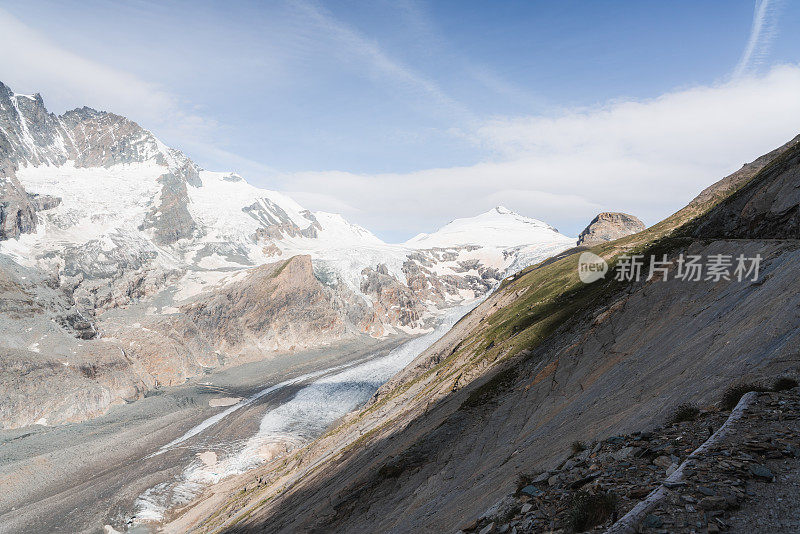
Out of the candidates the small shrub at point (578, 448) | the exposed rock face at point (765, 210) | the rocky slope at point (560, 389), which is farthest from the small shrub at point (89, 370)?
the exposed rock face at point (765, 210)

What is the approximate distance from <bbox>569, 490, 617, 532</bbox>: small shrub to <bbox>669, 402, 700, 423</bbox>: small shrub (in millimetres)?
6642

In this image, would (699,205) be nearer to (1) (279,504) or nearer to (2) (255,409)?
(1) (279,504)

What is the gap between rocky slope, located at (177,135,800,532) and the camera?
20.2 m

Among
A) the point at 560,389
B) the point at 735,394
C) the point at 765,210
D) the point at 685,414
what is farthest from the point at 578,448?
the point at 765,210

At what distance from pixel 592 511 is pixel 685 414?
782 cm

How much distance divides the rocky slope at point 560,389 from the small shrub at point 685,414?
0.74 metres

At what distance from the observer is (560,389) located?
35.9 meters

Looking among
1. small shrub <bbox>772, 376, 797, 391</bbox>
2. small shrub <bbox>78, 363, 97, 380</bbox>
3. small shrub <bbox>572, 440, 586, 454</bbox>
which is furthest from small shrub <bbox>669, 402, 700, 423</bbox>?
Result: small shrub <bbox>78, 363, 97, 380</bbox>

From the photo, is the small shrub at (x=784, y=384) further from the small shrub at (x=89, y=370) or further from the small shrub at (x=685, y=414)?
the small shrub at (x=89, y=370)

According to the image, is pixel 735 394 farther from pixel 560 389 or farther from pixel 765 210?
pixel 765 210

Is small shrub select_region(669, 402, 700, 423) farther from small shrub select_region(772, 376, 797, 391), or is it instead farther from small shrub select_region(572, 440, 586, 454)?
small shrub select_region(572, 440, 586, 454)

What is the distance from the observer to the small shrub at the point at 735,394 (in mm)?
14266

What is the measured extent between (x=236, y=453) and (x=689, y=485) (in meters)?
115

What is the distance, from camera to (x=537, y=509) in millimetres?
12477
